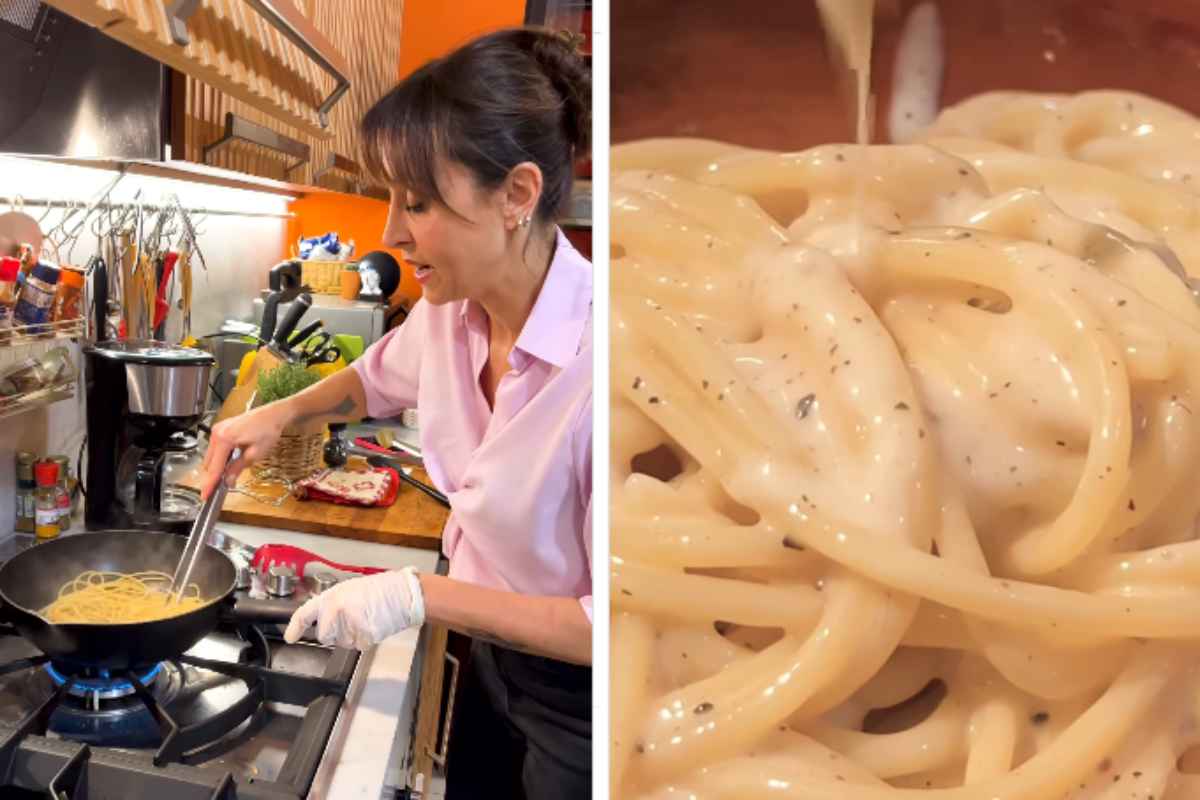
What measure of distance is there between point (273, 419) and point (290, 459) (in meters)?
0.28

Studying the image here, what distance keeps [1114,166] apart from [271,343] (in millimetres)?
1662

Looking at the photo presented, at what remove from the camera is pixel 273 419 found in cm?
126

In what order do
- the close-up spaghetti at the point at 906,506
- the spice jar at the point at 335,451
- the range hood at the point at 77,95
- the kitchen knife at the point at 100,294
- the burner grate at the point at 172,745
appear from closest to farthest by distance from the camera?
the close-up spaghetti at the point at 906,506 < the burner grate at the point at 172,745 < the range hood at the point at 77,95 < the kitchen knife at the point at 100,294 < the spice jar at the point at 335,451

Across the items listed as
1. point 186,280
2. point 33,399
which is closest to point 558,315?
point 33,399

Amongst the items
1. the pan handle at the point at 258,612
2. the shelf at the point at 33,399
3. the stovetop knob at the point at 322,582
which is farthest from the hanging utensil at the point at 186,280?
the pan handle at the point at 258,612

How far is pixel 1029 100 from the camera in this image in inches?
11.6

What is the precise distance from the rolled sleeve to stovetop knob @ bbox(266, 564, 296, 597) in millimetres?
300

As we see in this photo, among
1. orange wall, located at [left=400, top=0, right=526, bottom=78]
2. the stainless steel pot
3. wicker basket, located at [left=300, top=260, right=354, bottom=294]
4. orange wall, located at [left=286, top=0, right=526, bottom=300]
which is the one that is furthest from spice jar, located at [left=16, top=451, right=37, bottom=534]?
orange wall, located at [left=400, top=0, right=526, bottom=78]

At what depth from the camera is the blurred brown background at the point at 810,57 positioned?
254 mm

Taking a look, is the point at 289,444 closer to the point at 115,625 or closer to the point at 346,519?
the point at 346,519

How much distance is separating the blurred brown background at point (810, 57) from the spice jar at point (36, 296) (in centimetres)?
106

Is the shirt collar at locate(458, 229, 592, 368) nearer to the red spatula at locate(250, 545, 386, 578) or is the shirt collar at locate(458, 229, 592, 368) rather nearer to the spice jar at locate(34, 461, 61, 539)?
the red spatula at locate(250, 545, 386, 578)

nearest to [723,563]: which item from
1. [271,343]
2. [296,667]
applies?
[296,667]

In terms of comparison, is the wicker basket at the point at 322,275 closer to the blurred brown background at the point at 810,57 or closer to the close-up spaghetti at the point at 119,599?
the close-up spaghetti at the point at 119,599
